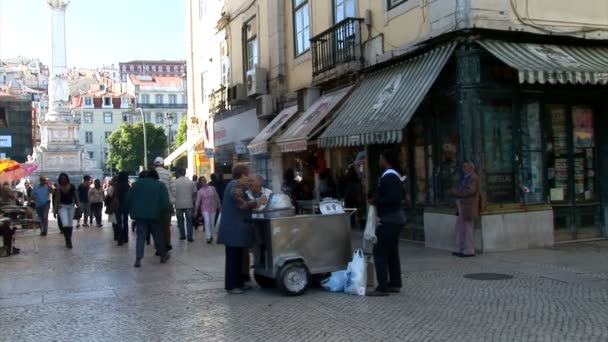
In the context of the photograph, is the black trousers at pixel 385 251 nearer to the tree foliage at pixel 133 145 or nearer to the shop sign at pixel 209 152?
the shop sign at pixel 209 152

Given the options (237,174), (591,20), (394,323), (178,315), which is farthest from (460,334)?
(591,20)

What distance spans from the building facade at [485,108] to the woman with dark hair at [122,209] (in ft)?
13.2

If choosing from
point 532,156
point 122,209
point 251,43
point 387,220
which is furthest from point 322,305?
point 251,43

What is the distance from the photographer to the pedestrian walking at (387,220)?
7078mm

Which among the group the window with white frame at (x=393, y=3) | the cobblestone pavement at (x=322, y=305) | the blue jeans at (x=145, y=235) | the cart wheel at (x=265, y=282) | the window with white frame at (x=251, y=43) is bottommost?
the cobblestone pavement at (x=322, y=305)

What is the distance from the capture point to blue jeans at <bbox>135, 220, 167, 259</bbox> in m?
10.2

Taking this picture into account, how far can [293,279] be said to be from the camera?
7301 millimetres

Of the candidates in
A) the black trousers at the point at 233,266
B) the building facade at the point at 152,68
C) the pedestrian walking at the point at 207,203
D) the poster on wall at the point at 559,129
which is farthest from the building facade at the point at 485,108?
the building facade at the point at 152,68

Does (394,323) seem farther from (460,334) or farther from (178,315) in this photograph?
(178,315)

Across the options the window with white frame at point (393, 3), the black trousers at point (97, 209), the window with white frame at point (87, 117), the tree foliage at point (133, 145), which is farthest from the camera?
the window with white frame at point (87, 117)

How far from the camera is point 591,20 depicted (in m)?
11.1

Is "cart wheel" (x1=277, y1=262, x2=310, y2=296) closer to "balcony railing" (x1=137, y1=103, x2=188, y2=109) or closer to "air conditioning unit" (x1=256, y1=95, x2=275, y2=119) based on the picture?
"air conditioning unit" (x1=256, y1=95, x2=275, y2=119)

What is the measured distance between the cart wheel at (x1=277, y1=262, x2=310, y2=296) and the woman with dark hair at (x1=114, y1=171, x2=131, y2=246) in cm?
749

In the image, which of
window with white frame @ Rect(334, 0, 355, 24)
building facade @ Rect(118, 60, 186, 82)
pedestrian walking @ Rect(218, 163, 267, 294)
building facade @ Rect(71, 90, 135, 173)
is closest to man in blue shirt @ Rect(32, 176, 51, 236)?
window with white frame @ Rect(334, 0, 355, 24)
